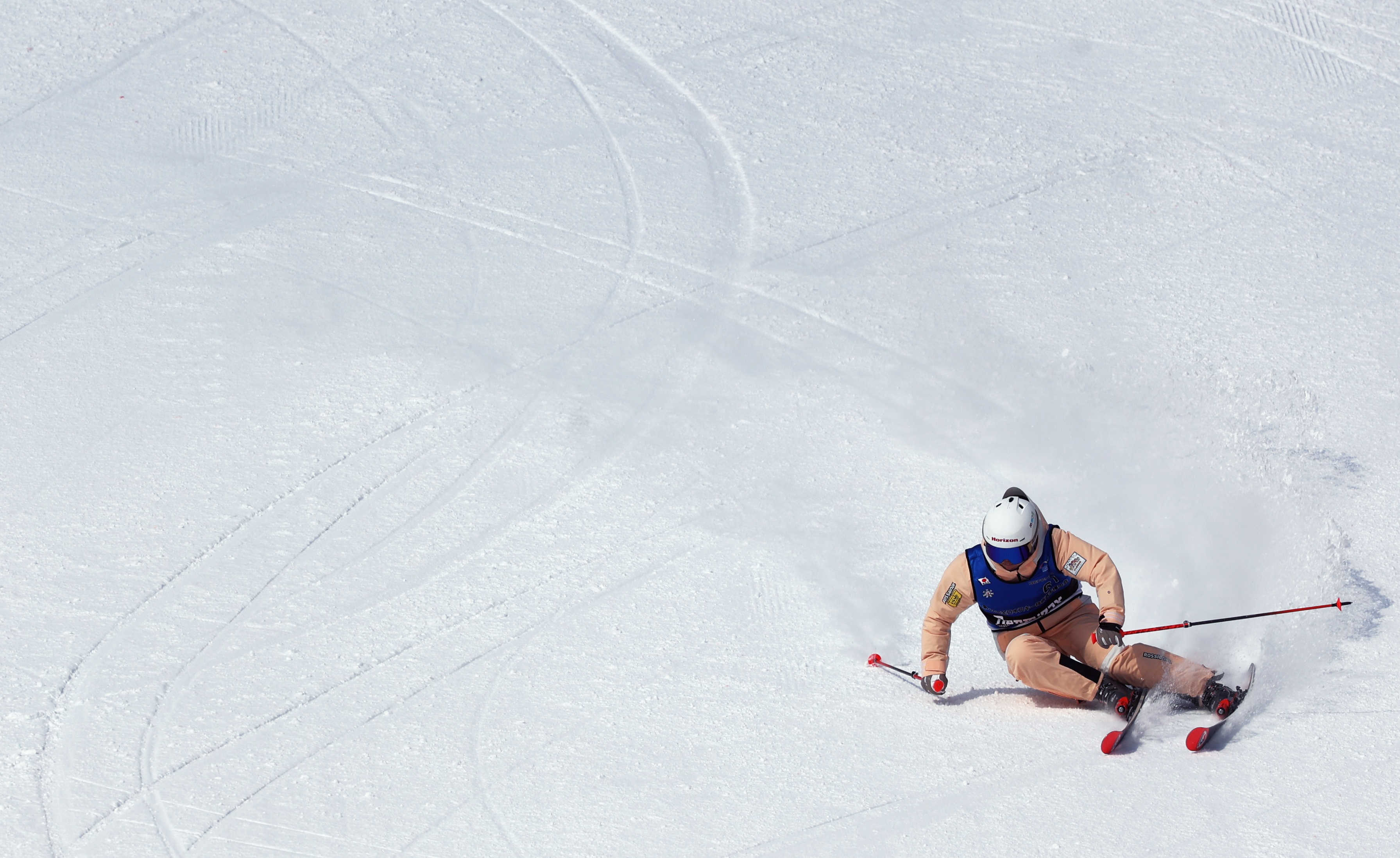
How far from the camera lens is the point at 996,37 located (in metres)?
12.6

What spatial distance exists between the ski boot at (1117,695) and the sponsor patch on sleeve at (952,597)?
2.47 feet

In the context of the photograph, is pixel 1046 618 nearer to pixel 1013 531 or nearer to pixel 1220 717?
pixel 1013 531

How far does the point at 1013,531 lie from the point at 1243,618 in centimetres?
119

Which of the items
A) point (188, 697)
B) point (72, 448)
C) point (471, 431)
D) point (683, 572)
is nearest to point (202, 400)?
point (72, 448)

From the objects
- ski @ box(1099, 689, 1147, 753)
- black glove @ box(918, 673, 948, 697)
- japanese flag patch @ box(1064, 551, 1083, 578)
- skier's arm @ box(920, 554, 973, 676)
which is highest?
japanese flag patch @ box(1064, 551, 1083, 578)

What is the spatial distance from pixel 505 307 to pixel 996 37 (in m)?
5.39

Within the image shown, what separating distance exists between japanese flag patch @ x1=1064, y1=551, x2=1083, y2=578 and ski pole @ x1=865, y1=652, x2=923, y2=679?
0.97 meters

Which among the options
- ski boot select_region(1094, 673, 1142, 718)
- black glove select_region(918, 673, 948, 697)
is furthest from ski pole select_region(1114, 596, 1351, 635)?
black glove select_region(918, 673, 948, 697)

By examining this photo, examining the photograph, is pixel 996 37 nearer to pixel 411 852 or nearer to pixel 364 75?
pixel 364 75

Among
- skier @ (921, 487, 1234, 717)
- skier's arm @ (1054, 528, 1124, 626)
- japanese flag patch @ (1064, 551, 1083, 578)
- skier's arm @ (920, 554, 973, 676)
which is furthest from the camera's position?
skier's arm @ (920, 554, 973, 676)

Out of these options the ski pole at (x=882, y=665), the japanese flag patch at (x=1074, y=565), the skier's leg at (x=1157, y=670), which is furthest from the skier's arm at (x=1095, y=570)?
the ski pole at (x=882, y=665)

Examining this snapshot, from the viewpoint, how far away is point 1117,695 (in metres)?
6.63

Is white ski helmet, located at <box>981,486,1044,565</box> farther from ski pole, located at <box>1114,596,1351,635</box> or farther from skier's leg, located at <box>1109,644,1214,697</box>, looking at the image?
skier's leg, located at <box>1109,644,1214,697</box>

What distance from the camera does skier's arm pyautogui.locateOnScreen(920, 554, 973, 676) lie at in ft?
22.0
